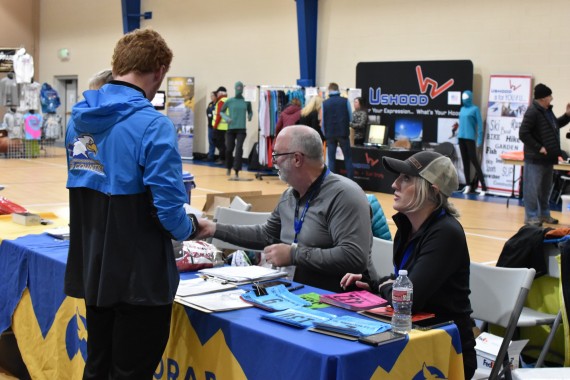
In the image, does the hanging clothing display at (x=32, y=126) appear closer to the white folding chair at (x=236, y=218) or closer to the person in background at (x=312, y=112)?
the person in background at (x=312, y=112)

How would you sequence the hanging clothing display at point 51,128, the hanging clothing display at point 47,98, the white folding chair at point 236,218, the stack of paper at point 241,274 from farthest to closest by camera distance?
1. the hanging clothing display at point 47,98
2. the hanging clothing display at point 51,128
3. the white folding chair at point 236,218
4. the stack of paper at point 241,274

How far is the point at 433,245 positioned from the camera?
2.64 m

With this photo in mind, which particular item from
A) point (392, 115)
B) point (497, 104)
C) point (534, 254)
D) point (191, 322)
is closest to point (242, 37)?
point (392, 115)

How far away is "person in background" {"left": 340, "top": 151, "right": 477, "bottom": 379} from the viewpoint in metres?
2.61

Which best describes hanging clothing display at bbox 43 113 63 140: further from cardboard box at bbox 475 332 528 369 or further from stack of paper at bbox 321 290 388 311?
stack of paper at bbox 321 290 388 311

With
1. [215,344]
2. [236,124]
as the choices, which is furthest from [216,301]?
[236,124]

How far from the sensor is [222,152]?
1672 cm

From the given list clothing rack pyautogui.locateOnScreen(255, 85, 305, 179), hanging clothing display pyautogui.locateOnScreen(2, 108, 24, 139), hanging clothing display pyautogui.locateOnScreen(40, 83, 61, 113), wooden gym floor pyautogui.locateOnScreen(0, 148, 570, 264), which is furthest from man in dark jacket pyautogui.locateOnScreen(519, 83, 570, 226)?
hanging clothing display pyautogui.locateOnScreen(40, 83, 61, 113)

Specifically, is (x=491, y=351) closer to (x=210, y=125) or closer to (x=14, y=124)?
(x=210, y=125)

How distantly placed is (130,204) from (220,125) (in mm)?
13869

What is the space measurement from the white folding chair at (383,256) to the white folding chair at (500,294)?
0.51 metres

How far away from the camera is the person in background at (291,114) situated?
13282 millimetres

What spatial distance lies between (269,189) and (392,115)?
9.55 ft

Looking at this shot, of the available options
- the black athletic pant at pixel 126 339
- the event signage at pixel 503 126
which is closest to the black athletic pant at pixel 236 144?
the event signage at pixel 503 126
